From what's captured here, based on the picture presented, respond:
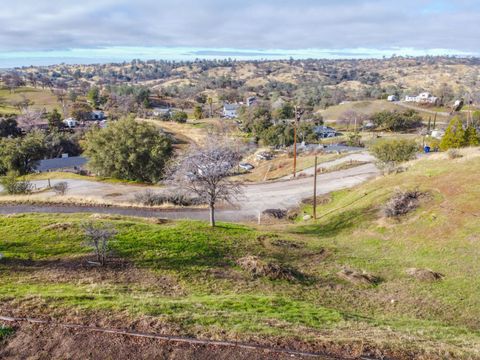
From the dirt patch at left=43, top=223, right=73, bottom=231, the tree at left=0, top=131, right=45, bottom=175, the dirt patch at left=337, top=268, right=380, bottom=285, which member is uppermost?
the dirt patch at left=43, top=223, right=73, bottom=231

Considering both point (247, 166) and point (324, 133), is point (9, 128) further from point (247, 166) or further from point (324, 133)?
point (324, 133)

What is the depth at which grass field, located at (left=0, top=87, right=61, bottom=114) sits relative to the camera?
351 feet

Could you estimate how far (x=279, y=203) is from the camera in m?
30.1

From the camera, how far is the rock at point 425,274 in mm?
14711

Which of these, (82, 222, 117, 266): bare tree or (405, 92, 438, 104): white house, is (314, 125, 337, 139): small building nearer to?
(405, 92, 438, 104): white house

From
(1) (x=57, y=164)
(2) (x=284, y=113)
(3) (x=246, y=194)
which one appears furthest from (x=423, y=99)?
(3) (x=246, y=194)

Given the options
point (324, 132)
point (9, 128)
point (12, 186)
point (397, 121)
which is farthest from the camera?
point (397, 121)

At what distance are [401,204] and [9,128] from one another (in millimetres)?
70689

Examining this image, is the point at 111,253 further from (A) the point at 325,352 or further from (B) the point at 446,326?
(B) the point at 446,326

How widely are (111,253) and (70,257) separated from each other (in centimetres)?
139

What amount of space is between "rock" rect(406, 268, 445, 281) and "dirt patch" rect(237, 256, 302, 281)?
4125 mm

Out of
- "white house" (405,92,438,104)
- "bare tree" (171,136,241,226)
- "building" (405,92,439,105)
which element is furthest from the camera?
"white house" (405,92,438,104)

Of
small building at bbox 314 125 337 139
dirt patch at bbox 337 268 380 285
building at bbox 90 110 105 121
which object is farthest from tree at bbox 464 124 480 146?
building at bbox 90 110 105 121

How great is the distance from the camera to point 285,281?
46.3 ft
